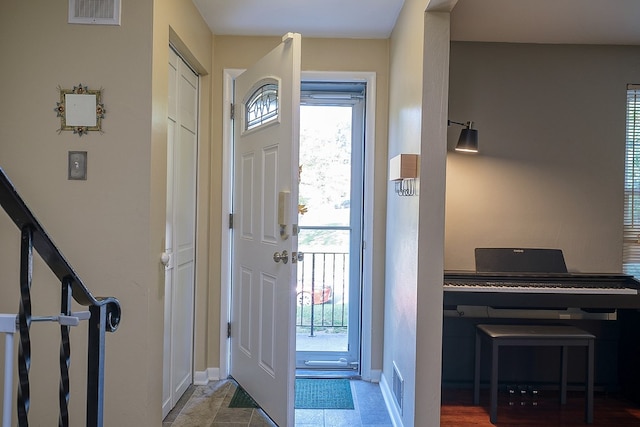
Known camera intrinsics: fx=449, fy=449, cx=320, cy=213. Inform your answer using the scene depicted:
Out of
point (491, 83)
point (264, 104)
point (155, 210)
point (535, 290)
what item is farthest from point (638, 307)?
point (155, 210)

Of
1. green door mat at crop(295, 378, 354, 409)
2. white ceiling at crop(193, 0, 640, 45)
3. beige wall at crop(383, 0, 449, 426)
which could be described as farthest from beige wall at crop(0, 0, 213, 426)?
beige wall at crop(383, 0, 449, 426)

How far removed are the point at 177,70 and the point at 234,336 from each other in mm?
1790

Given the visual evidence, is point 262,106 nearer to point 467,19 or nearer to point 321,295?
point 467,19

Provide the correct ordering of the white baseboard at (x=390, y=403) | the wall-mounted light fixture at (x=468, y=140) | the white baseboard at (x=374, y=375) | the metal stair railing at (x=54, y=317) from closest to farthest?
1. the metal stair railing at (x=54, y=317)
2. the white baseboard at (x=390, y=403)
3. the wall-mounted light fixture at (x=468, y=140)
4. the white baseboard at (x=374, y=375)

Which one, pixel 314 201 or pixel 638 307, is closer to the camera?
pixel 638 307

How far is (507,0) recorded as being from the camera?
8.15 feet

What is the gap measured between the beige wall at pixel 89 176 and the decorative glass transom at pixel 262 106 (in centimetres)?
72

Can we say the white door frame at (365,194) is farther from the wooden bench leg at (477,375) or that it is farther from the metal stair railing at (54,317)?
the metal stair railing at (54,317)

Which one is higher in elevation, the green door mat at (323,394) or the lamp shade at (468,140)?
the lamp shade at (468,140)

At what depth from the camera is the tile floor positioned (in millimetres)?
2600

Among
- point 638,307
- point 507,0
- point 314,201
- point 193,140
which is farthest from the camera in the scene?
point 314,201

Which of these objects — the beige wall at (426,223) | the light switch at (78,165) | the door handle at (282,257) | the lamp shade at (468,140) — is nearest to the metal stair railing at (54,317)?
the light switch at (78,165)

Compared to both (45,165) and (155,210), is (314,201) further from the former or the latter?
(45,165)

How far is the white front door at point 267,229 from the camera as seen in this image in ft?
7.91
